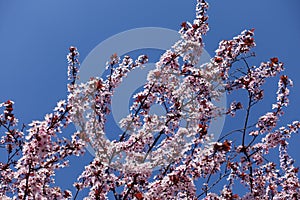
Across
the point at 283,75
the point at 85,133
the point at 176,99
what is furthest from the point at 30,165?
the point at 283,75

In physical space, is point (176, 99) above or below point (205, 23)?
below

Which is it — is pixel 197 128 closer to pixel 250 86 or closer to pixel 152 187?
pixel 152 187

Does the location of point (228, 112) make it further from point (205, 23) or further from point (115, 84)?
point (115, 84)

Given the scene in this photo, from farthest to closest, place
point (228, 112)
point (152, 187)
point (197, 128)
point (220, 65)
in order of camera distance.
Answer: point (228, 112), point (220, 65), point (197, 128), point (152, 187)

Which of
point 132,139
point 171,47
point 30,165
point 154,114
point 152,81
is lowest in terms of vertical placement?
point 30,165

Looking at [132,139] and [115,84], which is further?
[115,84]

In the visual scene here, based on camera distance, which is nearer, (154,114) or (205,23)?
(154,114)

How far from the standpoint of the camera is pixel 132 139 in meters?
5.87

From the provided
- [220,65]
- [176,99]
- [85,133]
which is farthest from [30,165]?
A: [220,65]

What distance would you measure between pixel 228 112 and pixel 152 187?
118 inches

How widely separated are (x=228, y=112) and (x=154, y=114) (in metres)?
1.99

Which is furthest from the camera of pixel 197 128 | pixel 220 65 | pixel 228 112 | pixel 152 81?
pixel 228 112

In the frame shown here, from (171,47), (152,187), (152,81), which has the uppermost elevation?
(171,47)

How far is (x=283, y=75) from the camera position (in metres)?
6.88
